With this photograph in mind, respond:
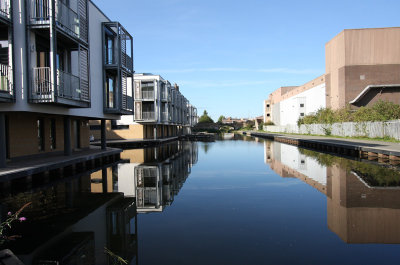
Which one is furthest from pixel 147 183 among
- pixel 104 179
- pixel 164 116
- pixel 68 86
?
pixel 164 116

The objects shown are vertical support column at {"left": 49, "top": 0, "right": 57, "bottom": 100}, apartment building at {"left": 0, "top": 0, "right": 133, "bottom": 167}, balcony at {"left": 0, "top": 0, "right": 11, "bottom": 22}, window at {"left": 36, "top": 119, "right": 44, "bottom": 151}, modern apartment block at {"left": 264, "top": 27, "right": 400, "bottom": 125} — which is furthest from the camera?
modern apartment block at {"left": 264, "top": 27, "right": 400, "bottom": 125}

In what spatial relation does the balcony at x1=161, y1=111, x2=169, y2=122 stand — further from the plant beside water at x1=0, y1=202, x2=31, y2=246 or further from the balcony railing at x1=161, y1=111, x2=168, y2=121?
the plant beside water at x1=0, y1=202, x2=31, y2=246

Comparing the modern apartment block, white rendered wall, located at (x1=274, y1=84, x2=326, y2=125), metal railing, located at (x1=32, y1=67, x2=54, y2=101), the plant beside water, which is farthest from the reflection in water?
white rendered wall, located at (x1=274, y1=84, x2=326, y2=125)

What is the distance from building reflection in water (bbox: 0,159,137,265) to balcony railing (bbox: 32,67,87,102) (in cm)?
329

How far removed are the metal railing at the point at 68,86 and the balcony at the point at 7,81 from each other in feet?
5.83

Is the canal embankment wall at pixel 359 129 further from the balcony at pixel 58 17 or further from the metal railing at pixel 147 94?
the balcony at pixel 58 17

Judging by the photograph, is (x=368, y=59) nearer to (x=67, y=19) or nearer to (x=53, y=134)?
(x=67, y=19)

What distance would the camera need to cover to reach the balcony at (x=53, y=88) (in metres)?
12.8

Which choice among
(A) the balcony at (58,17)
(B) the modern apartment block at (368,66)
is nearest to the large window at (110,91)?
(A) the balcony at (58,17)

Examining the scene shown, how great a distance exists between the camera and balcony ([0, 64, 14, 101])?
11875 millimetres

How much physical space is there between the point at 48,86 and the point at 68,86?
1.60 meters

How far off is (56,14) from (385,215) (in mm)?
13955

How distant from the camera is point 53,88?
42.4 feet

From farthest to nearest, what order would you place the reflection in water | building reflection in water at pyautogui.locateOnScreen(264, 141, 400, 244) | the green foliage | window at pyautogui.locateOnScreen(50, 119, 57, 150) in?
the green foliage < window at pyautogui.locateOnScreen(50, 119, 57, 150) < the reflection in water < building reflection in water at pyautogui.locateOnScreen(264, 141, 400, 244)
